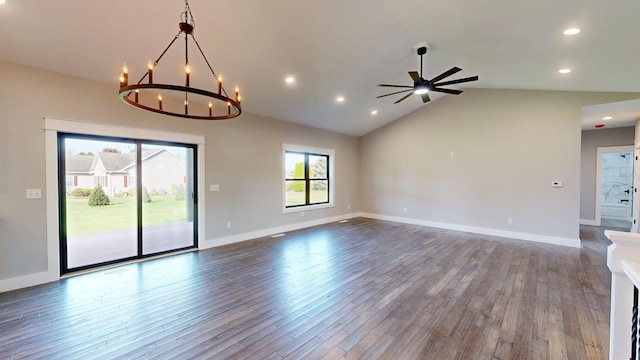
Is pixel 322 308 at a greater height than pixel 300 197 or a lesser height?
lesser

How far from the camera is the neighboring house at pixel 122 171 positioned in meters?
3.77

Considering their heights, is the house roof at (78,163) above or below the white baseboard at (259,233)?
above

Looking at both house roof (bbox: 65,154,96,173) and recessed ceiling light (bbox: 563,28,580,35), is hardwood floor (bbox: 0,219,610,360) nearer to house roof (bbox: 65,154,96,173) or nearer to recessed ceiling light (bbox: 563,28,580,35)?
house roof (bbox: 65,154,96,173)

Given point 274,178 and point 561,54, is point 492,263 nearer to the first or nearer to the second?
point 561,54

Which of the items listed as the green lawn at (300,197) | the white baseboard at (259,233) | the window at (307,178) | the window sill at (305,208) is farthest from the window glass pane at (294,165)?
the white baseboard at (259,233)

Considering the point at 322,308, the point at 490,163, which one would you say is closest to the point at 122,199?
the point at 322,308

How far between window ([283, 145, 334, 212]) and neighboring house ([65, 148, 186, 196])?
2.62 m

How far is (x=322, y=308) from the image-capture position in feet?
9.24

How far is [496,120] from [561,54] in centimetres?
263

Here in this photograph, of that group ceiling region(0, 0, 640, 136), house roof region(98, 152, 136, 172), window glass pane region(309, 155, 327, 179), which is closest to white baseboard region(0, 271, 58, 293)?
house roof region(98, 152, 136, 172)

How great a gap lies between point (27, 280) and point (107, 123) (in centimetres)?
229

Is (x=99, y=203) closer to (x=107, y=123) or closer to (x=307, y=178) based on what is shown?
(x=107, y=123)

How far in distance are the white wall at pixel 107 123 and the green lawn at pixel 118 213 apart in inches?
14.4

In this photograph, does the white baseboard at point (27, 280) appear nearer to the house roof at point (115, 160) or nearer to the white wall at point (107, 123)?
the white wall at point (107, 123)
